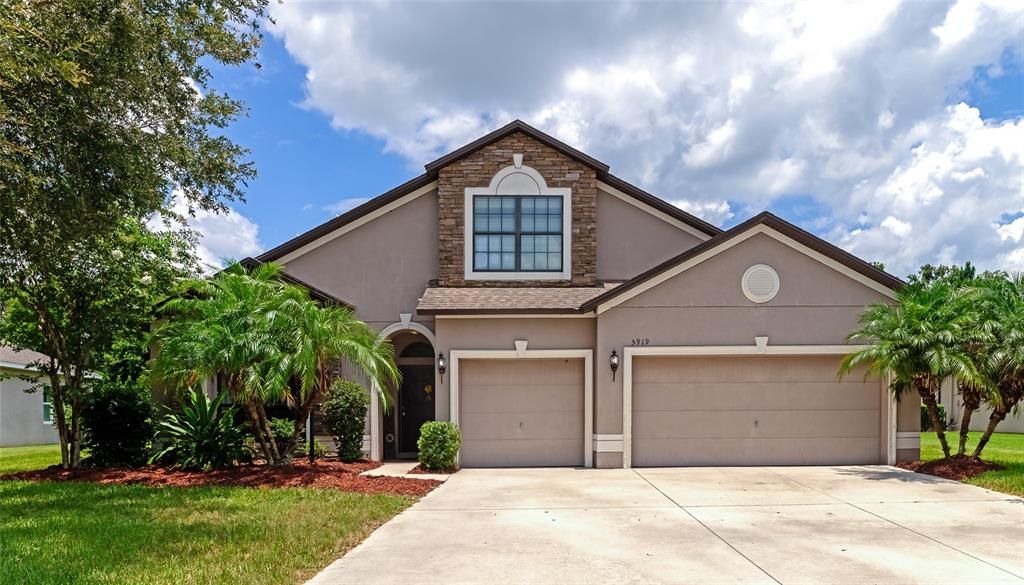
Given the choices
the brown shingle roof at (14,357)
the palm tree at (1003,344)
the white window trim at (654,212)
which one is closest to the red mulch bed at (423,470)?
the white window trim at (654,212)

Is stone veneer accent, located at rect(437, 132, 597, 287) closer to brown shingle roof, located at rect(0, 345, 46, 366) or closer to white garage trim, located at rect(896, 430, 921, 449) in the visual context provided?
white garage trim, located at rect(896, 430, 921, 449)

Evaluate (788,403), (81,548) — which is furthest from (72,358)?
→ (788,403)

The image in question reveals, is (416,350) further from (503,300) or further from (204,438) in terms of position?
(204,438)

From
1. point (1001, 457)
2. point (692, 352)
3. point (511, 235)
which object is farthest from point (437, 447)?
point (1001, 457)

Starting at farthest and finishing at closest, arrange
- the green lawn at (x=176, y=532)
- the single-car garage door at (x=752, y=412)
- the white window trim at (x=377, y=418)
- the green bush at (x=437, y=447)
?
the white window trim at (x=377, y=418) → the single-car garage door at (x=752, y=412) → the green bush at (x=437, y=447) → the green lawn at (x=176, y=532)

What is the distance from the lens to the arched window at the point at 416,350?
15.8 metres

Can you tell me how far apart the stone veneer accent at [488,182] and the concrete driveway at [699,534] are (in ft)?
16.7

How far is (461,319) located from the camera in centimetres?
1391

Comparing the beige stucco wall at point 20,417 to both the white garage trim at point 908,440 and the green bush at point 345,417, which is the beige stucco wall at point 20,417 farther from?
the white garage trim at point 908,440

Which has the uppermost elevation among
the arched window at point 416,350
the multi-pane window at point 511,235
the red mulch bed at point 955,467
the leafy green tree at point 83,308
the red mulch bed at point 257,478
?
the multi-pane window at point 511,235

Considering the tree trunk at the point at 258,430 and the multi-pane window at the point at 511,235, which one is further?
the multi-pane window at the point at 511,235

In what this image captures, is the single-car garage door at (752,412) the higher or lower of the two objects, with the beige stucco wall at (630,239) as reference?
lower

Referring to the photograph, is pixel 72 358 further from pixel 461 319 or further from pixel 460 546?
pixel 460 546

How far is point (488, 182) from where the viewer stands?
15.4 meters
